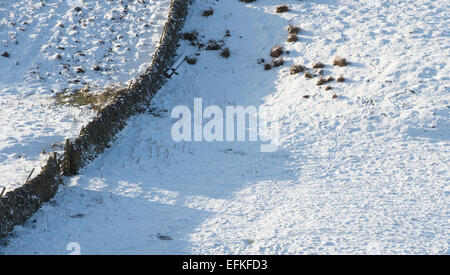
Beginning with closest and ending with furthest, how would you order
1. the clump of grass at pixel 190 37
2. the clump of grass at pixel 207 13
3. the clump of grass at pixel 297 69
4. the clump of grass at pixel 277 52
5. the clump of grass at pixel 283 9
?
the clump of grass at pixel 297 69 < the clump of grass at pixel 277 52 < the clump of grass at pixel 190 37 < the clump of grass at pixel 283 9 < the clump of grass at pixel 207 13

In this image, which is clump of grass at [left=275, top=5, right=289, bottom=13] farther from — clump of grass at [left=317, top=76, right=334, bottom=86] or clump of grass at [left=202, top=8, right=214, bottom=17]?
clump of grass at [left=317, top=76, right=334, bottom=86]

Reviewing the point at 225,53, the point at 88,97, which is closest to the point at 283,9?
the point at 225,53

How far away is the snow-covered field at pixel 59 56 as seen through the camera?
59.0 feet

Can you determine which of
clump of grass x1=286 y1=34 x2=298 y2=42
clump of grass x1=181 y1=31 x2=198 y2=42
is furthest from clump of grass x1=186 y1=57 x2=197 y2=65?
clump of grass x1=286 y1=34 x2=298 y2=42

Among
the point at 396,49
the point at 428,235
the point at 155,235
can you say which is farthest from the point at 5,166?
the point at 396,49

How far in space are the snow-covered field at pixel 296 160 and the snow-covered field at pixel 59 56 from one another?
2313mm

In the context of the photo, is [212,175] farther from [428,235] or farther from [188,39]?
[188,39]

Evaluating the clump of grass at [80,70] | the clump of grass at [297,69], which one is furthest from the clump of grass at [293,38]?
the clump of grass at [80,70]

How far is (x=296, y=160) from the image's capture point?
16.4m

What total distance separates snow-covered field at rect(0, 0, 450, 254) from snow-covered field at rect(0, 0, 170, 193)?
231 cm

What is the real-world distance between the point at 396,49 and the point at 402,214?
9.89m

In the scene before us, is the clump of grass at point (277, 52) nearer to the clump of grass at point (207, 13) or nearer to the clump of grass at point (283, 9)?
the clump of grass at point (283, 9)

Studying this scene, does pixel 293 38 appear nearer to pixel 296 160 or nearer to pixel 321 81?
pixel 321 81

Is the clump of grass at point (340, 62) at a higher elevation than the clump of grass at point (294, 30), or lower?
lower
